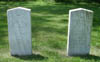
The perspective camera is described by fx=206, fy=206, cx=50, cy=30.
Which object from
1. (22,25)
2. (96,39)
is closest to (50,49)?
(22,25)

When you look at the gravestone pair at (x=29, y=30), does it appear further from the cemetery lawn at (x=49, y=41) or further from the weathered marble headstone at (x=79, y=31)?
the cemetery lawn at (x=49, y=41)

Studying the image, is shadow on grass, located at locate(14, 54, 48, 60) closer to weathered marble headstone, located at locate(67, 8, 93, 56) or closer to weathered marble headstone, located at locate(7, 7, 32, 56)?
weathered marble headstone, located at locate(7, 7, 32, 56)

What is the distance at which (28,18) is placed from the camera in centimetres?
525

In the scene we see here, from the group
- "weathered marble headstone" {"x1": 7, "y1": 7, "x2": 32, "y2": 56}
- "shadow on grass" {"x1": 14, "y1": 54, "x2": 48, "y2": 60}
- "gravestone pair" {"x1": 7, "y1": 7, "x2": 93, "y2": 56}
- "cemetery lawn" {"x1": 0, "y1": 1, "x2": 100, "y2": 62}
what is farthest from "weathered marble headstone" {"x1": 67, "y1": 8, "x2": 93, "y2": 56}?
"weathered marble headstone" {"x1": 7, "y1": 7, "x2": 32, "y2": 56}

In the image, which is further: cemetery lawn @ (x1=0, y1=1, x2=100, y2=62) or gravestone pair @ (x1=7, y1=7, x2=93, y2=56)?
cemetery lawn @ (x1=0, y1=1, x2=100, y2=62)

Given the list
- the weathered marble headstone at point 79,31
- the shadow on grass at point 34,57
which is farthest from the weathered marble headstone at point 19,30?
the weathered marble headstone at point 79,31

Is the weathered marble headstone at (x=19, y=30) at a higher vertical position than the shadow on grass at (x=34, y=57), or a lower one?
higher

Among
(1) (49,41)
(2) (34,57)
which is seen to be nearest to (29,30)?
(2) (34,57)

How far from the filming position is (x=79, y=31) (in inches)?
213

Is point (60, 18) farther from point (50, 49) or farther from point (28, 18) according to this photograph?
point (28, 18)

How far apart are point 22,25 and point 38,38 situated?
1856 millimetres

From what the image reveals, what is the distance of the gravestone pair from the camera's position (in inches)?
206

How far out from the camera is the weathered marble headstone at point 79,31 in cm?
525

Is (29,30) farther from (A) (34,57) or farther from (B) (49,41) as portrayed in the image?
(B) (49,41)
